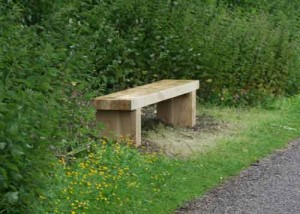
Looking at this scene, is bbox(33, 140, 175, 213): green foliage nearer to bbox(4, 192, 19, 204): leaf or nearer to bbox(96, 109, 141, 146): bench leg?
bbox(96, 109, 141, 146): bench leg

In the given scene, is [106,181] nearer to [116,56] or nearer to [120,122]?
[120,122]

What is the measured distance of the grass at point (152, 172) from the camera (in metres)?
6.93

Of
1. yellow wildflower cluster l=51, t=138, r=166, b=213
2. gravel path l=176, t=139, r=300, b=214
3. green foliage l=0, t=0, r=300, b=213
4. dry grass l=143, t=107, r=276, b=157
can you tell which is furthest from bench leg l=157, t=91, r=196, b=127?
yellow wildflower cluster l=51, t=138, r=166, b=213

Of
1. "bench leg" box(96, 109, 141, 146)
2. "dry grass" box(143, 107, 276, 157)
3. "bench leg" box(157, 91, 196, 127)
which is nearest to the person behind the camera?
"bench leg" box(96, 109, 141, 146)

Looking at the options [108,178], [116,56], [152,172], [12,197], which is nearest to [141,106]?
[152,172]

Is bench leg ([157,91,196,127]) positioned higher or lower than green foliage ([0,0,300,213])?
lower

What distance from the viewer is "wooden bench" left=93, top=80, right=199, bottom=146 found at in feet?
29.9

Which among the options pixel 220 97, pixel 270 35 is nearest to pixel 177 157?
pixel 220 97

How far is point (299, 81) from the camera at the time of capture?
47.3 feet

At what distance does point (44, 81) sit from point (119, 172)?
1.50 m

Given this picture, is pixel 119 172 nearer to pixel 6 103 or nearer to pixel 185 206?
pixel 185 206

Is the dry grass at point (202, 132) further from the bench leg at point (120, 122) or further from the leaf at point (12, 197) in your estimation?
the leaf at point (12, 197)

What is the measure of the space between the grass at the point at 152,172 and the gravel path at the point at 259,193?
Answer: 0.13 m

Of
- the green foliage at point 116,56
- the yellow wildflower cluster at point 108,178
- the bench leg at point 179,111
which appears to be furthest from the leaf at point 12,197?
the bench leg at point 179,111
